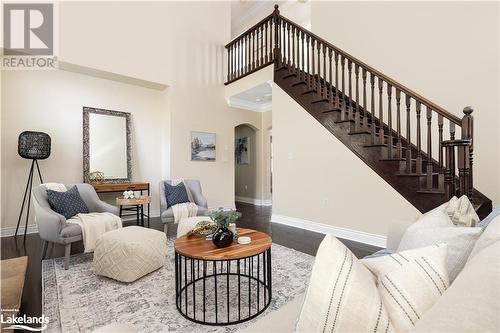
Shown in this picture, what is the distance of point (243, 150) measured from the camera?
7758mm

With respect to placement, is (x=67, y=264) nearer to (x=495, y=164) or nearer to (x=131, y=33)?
(x=131, y=33)

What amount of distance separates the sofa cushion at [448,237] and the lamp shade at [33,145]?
4618 millimetres

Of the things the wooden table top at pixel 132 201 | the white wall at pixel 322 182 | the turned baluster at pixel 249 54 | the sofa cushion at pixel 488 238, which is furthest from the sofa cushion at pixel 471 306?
the turned baluster at pixel 249 54

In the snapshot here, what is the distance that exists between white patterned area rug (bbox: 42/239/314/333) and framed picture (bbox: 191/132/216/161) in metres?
3.05

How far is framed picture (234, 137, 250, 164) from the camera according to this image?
24.9 ft

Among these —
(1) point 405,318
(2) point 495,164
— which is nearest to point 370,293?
(1) point 405,318

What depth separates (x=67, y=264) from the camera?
2.58 metres

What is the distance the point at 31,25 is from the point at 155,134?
248 cm

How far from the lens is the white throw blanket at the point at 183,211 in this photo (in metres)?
3.61

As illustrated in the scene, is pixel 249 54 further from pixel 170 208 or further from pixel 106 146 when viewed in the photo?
pixel 170 208

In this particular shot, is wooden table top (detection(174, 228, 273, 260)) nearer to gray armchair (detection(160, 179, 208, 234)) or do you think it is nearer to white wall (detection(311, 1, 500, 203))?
gray armchair (detection(160, 179, 208, 234))

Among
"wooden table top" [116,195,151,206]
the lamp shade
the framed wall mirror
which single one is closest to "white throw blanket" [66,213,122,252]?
"wooden table top" [116,195,151,206]

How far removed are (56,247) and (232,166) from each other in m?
3.71

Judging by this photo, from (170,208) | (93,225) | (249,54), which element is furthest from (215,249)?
(249,54)
